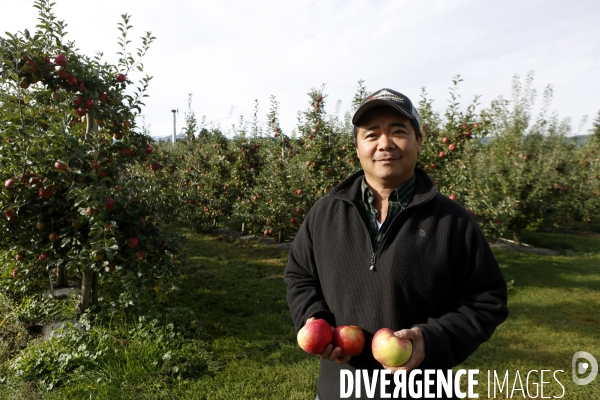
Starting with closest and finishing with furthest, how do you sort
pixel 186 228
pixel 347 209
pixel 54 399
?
1. pixel 347 209
2. pixel 54 399
3. pixel 186 228

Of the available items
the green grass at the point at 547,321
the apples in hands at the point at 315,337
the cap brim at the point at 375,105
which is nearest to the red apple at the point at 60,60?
the cap brim at the point at 375,105

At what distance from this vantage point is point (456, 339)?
1.40m

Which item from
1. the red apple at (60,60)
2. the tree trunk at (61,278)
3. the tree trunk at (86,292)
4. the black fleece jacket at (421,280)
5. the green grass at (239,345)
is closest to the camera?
the black fleece jacket at (421,280)

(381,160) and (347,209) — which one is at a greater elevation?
(381,160)

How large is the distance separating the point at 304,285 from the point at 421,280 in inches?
21.4

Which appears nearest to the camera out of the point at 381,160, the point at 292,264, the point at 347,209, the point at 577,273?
the point at 381,160

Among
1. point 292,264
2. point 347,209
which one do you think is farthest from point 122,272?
point 347,209

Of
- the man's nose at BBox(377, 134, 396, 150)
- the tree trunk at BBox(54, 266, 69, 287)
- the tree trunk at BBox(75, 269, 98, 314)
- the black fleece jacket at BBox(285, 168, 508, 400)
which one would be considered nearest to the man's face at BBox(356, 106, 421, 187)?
the man's nose at BBox(377, 134, 396, 150)

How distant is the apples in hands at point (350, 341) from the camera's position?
1480 millimetres

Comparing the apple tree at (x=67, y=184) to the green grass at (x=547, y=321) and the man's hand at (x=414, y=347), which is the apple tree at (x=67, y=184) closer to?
the man's hand at (x=414, y=347)

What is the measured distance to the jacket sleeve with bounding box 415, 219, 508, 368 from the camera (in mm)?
1404

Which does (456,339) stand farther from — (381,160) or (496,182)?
(496,182)

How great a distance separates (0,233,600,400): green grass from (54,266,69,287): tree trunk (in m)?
0.87

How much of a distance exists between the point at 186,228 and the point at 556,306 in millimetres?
9039
